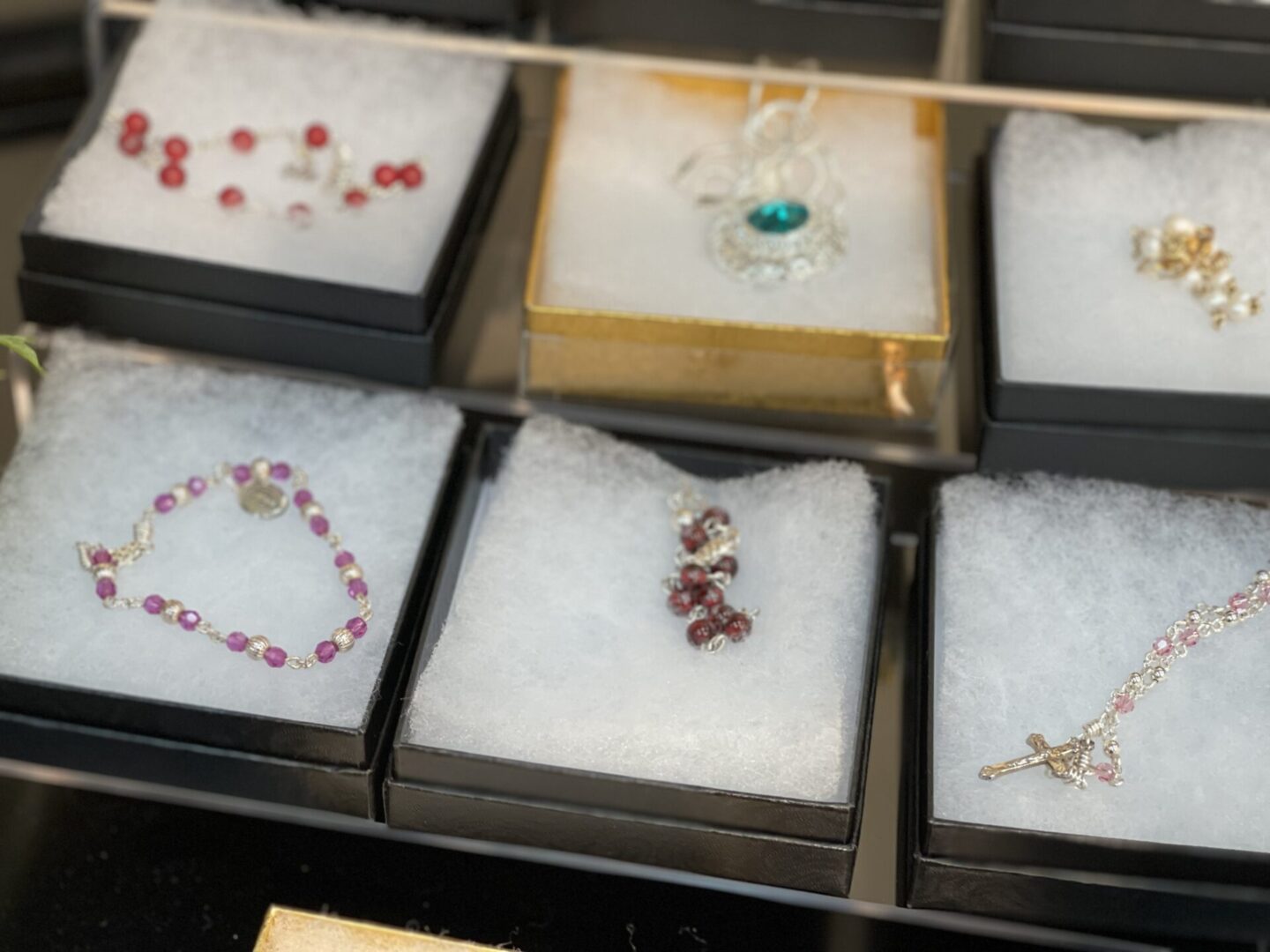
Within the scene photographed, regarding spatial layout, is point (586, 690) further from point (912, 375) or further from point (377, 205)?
point (377, 205)

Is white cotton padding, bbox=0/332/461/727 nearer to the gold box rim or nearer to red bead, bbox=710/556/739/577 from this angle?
the gold box rim

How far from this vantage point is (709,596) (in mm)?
1500

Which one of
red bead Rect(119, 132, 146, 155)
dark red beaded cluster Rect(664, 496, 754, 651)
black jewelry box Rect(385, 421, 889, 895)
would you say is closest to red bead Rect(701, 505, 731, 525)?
dark red beaded cluster Rect(664, 496, 754, 651)

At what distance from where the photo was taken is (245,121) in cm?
191

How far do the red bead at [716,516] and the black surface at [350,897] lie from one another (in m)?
0.37

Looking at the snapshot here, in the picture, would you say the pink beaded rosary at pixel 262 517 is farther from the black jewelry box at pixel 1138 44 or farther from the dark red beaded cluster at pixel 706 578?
the black jewelry box at pixel 1138 44

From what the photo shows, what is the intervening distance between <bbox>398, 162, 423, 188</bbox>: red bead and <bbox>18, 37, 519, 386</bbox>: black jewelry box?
11 centimetres

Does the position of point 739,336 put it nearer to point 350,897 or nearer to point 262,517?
point 262,517

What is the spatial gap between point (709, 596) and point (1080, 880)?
17.0 inches

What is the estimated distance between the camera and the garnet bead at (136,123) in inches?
71.8

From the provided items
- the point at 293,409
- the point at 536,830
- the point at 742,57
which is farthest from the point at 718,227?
the point at 536,830

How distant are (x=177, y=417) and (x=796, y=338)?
680mm

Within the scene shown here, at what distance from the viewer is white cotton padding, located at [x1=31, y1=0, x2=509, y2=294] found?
5.76ft

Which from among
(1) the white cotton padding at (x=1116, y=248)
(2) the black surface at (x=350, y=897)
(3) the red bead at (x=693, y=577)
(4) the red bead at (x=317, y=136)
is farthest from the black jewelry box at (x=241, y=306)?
(1) the white cotton padding at (x=1116, y=248)
